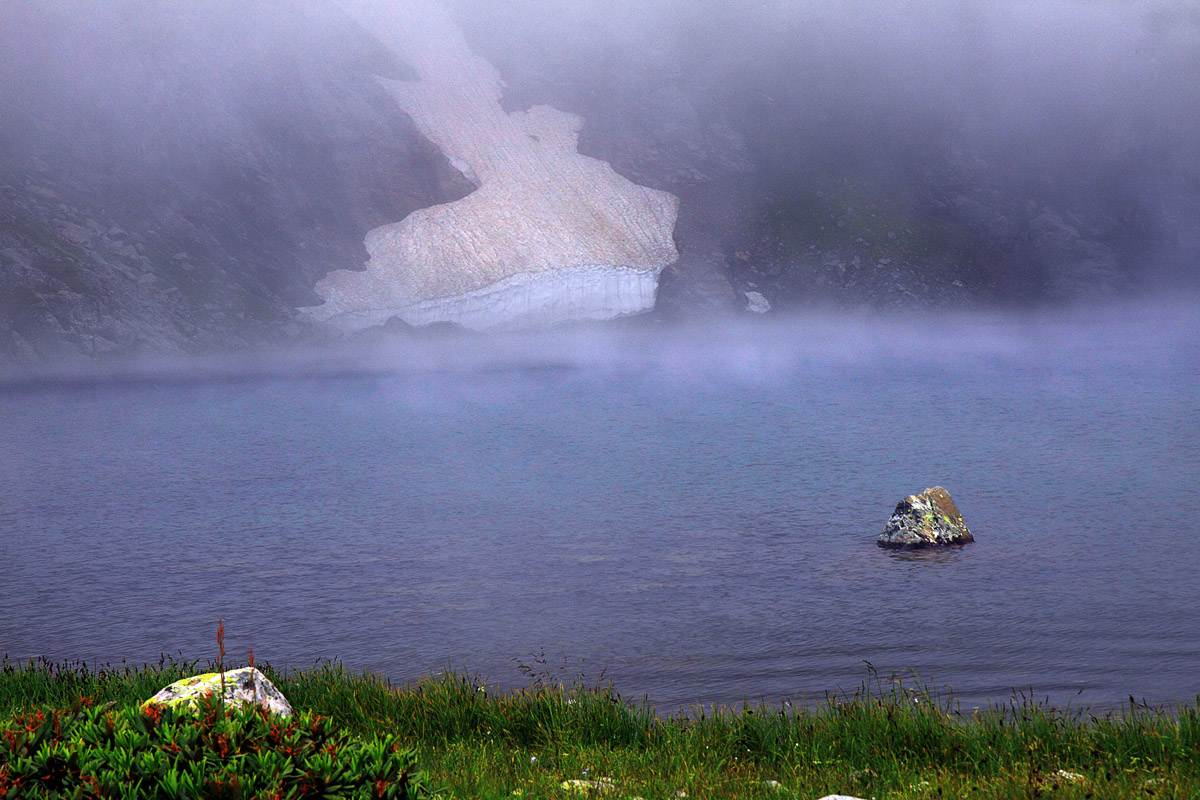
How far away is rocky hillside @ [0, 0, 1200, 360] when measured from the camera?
97375mm

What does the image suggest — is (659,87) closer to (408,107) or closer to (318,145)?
(408,107)

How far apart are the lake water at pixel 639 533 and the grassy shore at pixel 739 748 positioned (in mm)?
4275

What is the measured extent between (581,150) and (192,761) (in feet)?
436

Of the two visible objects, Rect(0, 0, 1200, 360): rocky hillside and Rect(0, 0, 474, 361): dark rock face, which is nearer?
Rect(0, 0, 474, 361): dark rock face

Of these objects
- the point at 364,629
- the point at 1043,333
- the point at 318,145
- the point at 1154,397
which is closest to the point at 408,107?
the point at 318,145

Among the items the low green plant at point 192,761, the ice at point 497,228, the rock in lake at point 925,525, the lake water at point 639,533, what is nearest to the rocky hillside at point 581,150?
the ice at point 497,228

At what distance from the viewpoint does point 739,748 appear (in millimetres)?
11781

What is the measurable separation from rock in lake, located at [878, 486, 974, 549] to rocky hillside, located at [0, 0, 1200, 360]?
77195 mm

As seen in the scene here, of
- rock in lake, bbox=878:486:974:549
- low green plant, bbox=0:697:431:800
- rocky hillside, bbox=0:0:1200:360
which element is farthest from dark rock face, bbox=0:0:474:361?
low green plant, bbox=0:697:431:800

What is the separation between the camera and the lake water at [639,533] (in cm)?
1900

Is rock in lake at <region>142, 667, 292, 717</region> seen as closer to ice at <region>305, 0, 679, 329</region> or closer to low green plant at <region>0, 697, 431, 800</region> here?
low green plant at <region>0, 697, 431, 800</region>

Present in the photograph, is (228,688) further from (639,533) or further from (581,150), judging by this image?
(581,150)

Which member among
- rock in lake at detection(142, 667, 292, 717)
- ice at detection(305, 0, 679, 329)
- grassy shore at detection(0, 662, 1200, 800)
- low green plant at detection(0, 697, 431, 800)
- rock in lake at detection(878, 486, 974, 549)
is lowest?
grassy shore at detection(0, 662, 1200, 800)

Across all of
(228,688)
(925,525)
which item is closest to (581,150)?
(925,525)
